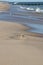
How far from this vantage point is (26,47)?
6.15 metres

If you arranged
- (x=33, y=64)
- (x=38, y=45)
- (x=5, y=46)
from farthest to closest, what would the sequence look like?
(x=38, y=45), (x=5, y=46), (x=33, y=64)

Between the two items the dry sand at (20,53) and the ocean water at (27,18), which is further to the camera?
the ocean water at (27,18)

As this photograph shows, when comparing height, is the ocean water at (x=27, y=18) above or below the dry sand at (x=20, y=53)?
below

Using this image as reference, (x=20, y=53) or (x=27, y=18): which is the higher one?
(x=20, y=53)

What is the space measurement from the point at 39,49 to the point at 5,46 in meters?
0.88

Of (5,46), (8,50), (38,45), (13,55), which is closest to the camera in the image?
(13,55)

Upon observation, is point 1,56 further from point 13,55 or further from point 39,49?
point 39,49

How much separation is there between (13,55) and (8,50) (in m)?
0.41

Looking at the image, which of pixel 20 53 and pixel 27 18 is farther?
pixel 27 18

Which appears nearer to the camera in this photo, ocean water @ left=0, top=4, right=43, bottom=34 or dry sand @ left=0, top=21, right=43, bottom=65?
dry sand @ left=0, top=21, right=43, bottom=65

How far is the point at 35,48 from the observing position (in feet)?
20.0

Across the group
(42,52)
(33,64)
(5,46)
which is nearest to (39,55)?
(42,52)

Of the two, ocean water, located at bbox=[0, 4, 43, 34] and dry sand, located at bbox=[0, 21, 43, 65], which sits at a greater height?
dry sand, located at bbox=[0, 21, 43, 65]

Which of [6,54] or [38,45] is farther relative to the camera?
[38,45]
